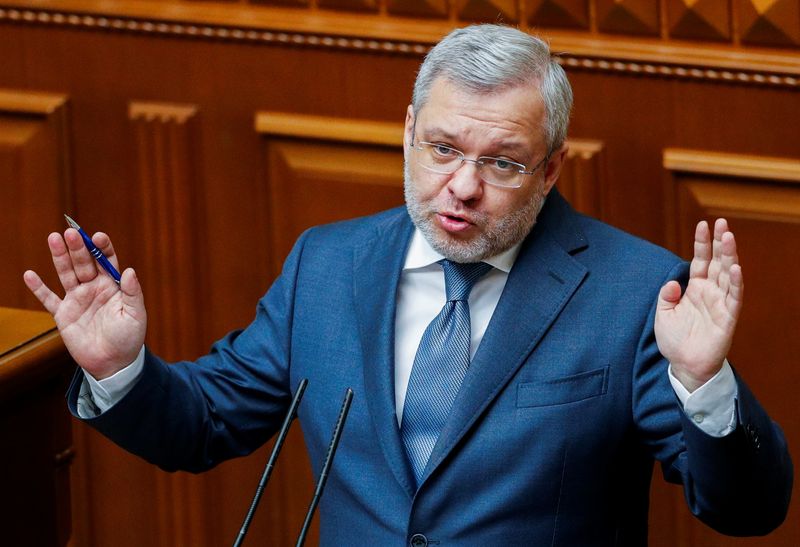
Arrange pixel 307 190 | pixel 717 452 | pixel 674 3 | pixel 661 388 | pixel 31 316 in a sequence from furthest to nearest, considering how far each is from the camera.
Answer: pixel 307 190 < pixel 674 3 < pixel 31 316 < pixel 661 388 < pixel 717 452

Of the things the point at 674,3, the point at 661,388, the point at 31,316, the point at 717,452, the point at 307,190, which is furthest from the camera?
the point at 307,190

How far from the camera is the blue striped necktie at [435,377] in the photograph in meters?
2.48

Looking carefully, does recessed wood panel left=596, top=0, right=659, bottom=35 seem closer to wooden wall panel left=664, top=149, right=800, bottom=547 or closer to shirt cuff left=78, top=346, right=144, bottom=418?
wooden wall panel left=664, top=149, right=800, bottom=547

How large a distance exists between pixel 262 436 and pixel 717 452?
0.82 m

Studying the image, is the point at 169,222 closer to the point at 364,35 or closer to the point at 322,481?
the point at 364,35

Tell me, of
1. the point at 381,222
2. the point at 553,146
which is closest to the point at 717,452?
the point at 553,146

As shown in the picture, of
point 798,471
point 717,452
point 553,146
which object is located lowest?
point 798,471

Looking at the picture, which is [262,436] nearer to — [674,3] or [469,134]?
[469,134]

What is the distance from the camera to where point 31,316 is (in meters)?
2.65

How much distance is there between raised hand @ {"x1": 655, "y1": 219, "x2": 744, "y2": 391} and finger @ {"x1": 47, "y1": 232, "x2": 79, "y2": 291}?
2.82 feet

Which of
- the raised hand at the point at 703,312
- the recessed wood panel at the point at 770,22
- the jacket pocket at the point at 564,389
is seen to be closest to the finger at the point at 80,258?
the jacket pocket at the point at 564,389

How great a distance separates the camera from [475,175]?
244 centimetres

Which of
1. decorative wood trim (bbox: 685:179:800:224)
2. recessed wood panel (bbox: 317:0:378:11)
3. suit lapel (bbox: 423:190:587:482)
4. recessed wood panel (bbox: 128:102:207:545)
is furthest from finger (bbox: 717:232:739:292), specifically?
recessed wood panel (bbox: 128:102:207:545)

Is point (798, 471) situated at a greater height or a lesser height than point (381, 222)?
lesser
